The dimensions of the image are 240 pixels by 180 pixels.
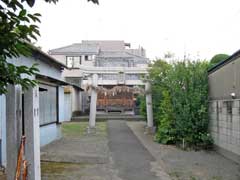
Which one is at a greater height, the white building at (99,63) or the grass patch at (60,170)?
the white building at (99,63)

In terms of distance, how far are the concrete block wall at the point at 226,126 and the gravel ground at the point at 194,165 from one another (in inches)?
11.8

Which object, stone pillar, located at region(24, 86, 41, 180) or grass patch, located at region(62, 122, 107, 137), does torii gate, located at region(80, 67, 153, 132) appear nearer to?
grass patch, located at region(62, 122, 107, 137)

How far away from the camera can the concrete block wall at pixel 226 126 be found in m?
11.0

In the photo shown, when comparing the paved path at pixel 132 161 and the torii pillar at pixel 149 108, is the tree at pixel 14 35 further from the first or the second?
the torii pillar at pixel 149 108

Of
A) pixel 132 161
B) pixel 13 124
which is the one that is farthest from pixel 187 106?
pixel 13 124

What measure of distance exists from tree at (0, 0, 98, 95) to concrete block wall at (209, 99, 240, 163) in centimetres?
874

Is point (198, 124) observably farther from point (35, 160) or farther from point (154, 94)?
point (35, 160)

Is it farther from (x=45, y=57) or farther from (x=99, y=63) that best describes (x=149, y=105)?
(x=99, y=63)

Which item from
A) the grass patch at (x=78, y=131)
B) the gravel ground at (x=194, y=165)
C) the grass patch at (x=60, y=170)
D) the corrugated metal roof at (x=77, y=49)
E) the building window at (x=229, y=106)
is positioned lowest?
the gravel ground at (x=194, y=165)

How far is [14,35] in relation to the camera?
118 inches

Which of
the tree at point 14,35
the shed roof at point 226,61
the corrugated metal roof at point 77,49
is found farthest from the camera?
the corrugated metal roof at point 77,49

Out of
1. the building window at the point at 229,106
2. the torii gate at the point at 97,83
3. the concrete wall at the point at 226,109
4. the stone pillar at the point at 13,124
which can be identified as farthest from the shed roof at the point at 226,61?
the torii gate at the point at 97,83

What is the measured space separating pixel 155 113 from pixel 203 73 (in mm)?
7849

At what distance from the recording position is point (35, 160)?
6.59 meters
